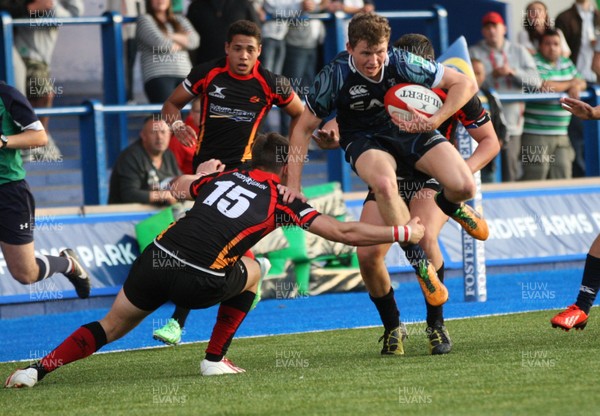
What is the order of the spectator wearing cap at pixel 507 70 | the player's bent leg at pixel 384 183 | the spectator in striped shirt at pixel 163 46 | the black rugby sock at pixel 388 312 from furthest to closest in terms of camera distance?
the spectator wearing cap at pixel 507 70
the spectator in striped shirt at pixel 163 46
the black rugby sock at pixel 388 312
the player's bent leg at pixel 384 183

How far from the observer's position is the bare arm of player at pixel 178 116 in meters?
10.4

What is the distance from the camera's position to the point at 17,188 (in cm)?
985

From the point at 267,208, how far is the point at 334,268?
591cm

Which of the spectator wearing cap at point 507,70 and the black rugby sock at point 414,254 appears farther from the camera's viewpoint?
the spectator wearing cap at point 507,70

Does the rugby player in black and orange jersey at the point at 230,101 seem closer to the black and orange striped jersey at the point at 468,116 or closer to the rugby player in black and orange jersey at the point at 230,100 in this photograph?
the rugby player in black and orange jersey at the point at 230,100

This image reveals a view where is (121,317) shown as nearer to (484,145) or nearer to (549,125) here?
(484,145)

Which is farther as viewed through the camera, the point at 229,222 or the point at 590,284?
the point at 590,284

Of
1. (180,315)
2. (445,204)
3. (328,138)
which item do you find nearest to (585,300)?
(445,204)

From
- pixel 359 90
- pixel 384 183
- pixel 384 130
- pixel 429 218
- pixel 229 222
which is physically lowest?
pixel 429 218

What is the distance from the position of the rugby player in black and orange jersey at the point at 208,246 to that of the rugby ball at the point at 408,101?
83 cm

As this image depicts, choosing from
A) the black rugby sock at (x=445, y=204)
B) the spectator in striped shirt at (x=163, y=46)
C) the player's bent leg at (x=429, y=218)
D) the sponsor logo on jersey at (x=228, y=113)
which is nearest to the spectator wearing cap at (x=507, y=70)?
the spectator in striped shirt at (x=163, y=46)

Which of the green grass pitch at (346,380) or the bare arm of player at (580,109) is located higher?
the bare arm of player at (580,109)

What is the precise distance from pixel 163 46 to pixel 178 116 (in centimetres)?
374

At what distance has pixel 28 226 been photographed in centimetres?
996
